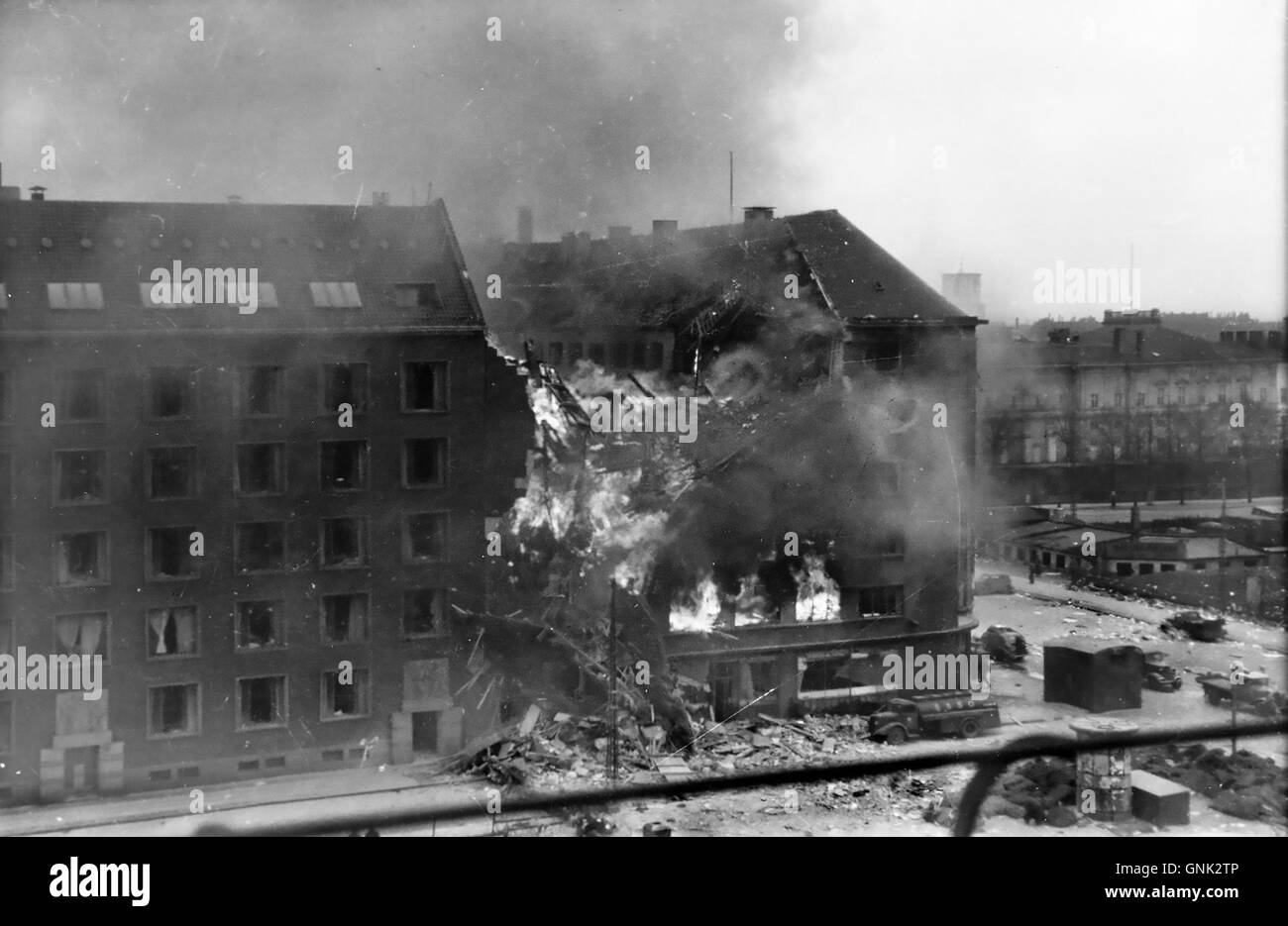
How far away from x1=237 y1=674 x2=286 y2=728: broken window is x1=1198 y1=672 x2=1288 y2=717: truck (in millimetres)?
21973

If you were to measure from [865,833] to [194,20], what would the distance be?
2196 cm

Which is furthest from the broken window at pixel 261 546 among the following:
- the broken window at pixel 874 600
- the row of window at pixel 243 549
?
the broken window at pixel 874 600

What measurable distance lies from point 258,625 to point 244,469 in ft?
11.7

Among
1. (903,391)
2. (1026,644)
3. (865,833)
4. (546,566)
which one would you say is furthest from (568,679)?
(1026,644)

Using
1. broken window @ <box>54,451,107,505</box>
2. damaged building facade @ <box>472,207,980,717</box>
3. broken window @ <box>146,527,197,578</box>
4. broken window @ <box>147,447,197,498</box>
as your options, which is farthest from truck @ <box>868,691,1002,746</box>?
broken window @ <box>54,451,107,505</box>

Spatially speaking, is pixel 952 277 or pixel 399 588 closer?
pixel 399 588

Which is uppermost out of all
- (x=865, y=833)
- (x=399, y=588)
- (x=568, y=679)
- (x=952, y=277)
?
(x=952, y=277)

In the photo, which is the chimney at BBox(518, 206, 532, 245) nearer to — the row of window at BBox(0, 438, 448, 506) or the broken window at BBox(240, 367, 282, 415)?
the row of window at BBox(0, 438, 448, 506)

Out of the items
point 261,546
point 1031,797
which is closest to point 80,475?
point 261,546

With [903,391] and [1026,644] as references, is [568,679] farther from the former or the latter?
[1026,644]

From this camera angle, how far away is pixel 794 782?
931 inches

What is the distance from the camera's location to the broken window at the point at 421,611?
26516 millimetres

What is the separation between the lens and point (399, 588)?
2639 centimetres

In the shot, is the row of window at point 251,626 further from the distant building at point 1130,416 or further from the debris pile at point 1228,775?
the distant building at point 1130,416
